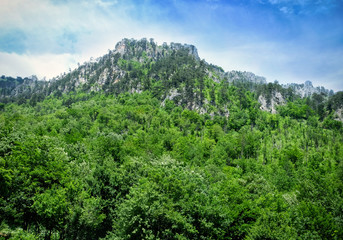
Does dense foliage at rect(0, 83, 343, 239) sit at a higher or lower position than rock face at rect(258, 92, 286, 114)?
lower

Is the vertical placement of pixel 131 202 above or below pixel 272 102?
below

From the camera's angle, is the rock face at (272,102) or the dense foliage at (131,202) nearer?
the dense foliage at (131,202)

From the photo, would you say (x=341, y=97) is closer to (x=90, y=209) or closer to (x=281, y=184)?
(x=281, y=184)

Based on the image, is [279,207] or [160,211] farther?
[279,207]

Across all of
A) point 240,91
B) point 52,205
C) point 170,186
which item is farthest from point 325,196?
point 240,91

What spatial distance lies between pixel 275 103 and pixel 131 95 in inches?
4873

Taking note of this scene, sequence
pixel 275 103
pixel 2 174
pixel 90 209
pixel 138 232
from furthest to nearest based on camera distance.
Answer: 1. pixel 275 103
2. pixel 90 209
3. pixel 138 232
4. pixel 2 174

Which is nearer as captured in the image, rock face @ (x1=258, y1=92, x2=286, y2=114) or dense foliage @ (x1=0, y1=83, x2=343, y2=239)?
dense foliage @ (x1=0, y1=83, x2=343, y2=239)

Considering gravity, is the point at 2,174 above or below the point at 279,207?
above

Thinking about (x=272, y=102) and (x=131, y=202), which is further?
(x=272, y=102)

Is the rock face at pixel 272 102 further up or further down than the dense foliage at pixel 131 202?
further up

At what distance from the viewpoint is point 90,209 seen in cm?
2192

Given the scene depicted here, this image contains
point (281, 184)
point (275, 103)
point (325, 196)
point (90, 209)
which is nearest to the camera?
point (90, 209)

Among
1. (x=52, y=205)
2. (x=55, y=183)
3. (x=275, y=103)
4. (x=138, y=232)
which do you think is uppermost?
(x=275, y=103)
